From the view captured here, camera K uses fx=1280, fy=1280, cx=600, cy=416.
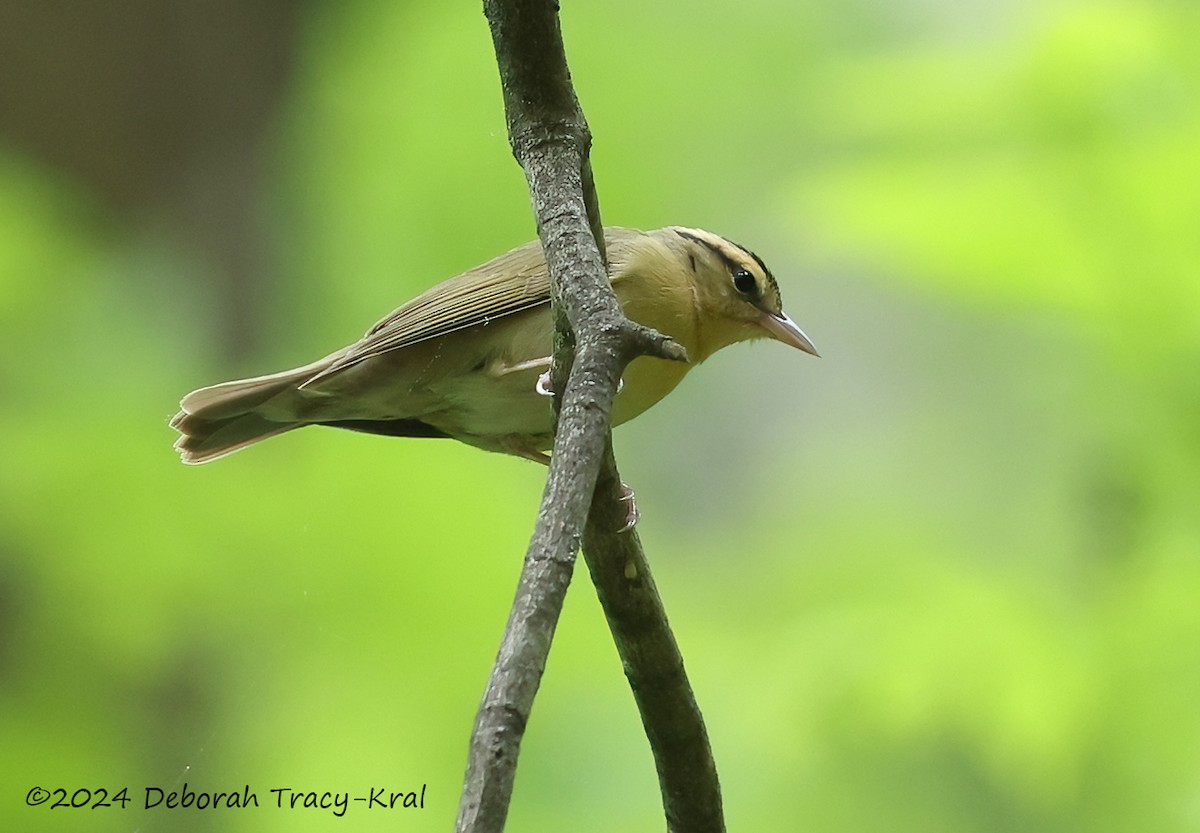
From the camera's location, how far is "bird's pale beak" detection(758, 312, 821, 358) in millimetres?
2268

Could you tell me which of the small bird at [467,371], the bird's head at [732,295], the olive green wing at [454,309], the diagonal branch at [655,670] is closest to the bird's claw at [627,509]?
the diagonal branch at [655,670]

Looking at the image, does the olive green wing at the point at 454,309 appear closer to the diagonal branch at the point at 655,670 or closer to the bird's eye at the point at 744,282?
Answer: the bird's eye at the point at 744,282

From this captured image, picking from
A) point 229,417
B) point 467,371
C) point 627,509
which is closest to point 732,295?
point 467,371

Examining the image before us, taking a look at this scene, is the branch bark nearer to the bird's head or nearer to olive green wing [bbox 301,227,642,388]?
olive green wing [bbox 301,227,642,388]

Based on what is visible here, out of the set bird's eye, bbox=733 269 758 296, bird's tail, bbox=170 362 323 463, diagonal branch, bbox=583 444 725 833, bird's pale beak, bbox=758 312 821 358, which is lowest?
diagonal branch, bbox=583 444 725 833

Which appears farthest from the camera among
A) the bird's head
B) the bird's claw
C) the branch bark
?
the bird's head

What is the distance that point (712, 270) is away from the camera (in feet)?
7.31

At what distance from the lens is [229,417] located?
2090 millimetres

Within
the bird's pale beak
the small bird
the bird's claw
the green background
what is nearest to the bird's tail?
the small bird

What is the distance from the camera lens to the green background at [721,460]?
7.81 ft

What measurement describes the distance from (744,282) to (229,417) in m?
0.90

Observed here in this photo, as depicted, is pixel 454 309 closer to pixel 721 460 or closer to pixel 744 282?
pixel 744 282

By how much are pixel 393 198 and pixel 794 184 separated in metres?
0.86

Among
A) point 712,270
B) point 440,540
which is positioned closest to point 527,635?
point 712,270
